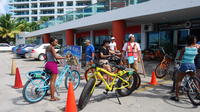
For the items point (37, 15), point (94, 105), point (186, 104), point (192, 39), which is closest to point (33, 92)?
point (94, 105)

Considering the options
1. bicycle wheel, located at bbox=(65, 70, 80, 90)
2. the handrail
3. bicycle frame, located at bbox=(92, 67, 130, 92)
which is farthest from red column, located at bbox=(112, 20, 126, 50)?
bicycle frame, located at bbox=(92, 67, 130, 92)

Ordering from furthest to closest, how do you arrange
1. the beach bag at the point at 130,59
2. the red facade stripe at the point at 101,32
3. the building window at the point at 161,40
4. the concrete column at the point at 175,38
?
the red facade stripe at the point at 101,32 < the building window at the point at 161,40 < the concrete column at the point at 175,38 < the beach bag at the point at 130,59

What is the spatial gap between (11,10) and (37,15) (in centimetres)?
1044

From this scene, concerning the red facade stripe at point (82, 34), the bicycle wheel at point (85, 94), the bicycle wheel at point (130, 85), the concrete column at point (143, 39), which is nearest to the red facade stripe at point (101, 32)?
the red facade stripe at point (82, 34)

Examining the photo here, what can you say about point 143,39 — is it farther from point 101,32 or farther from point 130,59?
point 130,59

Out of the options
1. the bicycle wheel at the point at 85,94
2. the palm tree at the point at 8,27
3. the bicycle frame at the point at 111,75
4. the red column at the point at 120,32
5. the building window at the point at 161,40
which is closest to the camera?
the bicycle wheel at the point at 85,94

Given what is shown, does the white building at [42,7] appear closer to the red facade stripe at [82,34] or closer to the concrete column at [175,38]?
the red facade stripe at [82,34]

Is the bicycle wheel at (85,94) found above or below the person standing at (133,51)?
below

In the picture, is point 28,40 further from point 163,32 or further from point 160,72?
point 160,72

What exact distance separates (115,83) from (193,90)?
6.25 feet

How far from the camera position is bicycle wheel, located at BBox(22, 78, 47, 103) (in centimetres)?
449

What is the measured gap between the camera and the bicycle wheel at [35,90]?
4493mm

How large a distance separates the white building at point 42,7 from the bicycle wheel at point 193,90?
60.0 m

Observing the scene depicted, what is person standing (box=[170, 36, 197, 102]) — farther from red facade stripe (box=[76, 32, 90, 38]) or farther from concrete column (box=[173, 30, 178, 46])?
red facade stripe (box=[76, 32, 90, 38])
